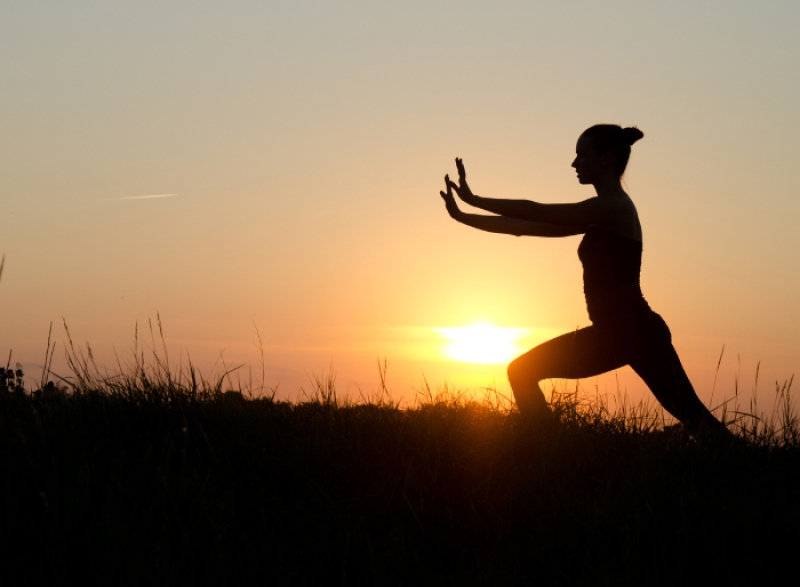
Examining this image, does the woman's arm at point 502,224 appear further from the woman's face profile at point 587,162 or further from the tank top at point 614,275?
the woman's face profile at point 587,162

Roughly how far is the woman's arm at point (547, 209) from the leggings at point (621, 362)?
75 centimetres

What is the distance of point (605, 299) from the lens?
18.7 feet

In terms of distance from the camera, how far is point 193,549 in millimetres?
3580

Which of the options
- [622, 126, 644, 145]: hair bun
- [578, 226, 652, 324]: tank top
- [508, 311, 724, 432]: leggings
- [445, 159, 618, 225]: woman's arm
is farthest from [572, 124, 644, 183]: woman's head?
[508, 311, 724, 432]: leggings

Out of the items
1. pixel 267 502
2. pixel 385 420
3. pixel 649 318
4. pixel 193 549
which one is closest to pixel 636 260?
pixel 649 318

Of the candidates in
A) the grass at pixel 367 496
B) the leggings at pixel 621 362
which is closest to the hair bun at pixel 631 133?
the leggings at pixel 621 362

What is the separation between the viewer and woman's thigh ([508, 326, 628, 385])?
5.74 m

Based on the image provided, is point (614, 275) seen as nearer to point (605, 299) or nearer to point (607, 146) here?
point (605, 299)

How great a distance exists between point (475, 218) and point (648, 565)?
3051mm

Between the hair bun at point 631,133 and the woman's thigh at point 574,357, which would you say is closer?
the woman's thigh at point 574,357

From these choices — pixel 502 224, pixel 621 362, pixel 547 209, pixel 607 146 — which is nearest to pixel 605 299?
A: pixel 621 362

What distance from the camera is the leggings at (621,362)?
5609 mm

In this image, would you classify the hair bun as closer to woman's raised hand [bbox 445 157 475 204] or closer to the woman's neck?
the woman's neck

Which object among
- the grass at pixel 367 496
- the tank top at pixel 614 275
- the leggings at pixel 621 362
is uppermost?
the tank top at pixel 614 275
